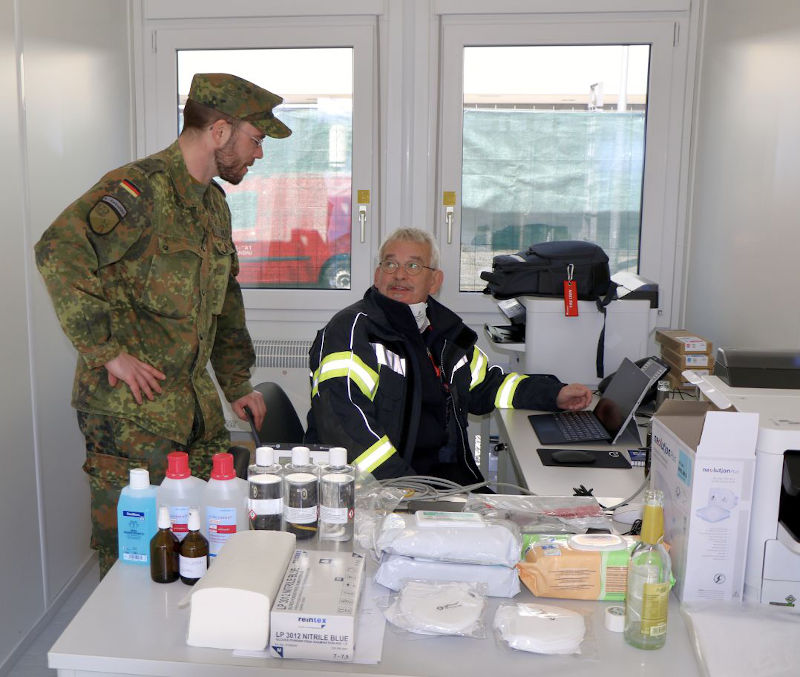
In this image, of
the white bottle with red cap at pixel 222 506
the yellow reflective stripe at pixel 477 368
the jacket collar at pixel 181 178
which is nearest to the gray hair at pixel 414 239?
the yellow reflective stripe at pixel 477 368

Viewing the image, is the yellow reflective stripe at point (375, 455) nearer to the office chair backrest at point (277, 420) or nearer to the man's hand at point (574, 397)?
the office chair backrest at point (277, 420)


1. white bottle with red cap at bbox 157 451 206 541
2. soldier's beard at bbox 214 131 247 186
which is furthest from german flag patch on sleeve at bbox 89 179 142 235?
white bottle with red cap at bbox 157 451 206 541

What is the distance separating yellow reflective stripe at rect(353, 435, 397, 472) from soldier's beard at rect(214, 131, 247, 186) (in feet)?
2.72

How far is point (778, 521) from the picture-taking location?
4.24 feet

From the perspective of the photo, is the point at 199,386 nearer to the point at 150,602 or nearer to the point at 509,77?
the point at 150,602

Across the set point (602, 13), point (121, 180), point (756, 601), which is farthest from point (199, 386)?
point (602, 13)

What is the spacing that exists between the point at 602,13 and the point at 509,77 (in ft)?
1.51

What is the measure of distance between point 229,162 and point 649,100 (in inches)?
82.5

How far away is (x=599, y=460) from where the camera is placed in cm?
215

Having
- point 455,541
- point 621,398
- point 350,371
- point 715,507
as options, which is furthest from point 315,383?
point 715,507

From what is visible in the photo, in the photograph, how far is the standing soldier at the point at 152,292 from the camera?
1928mm

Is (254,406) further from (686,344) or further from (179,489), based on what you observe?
(686,344)

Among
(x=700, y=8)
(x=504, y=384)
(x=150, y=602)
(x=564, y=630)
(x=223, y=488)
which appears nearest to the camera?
(x=564, y=630)

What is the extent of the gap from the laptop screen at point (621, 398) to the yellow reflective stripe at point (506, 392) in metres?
0.27
